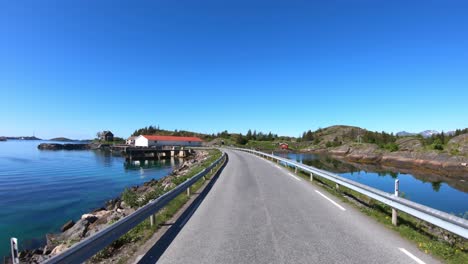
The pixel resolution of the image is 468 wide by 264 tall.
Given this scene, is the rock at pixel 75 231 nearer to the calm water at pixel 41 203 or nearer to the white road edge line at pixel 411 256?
the calm water at pixel 41 203

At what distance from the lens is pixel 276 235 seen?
658cm

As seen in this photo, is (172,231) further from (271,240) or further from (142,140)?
(142,140)

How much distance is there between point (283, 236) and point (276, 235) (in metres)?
0.17

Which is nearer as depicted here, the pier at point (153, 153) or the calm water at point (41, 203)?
the calm water at point (41, 203)

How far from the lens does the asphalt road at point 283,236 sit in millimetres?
5281

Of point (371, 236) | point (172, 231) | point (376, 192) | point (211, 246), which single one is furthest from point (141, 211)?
point (376, 192)

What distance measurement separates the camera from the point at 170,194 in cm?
898

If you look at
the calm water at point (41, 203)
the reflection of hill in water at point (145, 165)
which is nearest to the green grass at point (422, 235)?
the calm water at point (41, 203)

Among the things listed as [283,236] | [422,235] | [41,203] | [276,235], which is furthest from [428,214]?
[41,203]

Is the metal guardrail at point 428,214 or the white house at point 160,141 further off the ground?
the white house at point 160,141

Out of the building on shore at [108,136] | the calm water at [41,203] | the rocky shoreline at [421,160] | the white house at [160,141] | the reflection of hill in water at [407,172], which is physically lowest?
the calm water at [41,203]

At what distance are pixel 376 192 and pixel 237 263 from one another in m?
5.96

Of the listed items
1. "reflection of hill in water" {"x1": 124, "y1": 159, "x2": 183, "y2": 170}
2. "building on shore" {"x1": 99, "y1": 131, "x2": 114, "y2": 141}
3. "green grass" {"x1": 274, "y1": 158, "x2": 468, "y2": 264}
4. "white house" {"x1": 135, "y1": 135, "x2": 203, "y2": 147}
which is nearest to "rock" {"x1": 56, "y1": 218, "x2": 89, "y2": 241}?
"green grass" {"x1": 274, "y1": 158, "x2": 468, "y2": 264}

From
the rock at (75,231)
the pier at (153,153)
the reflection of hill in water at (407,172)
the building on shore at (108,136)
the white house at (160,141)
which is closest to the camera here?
the rock at (75,231)
